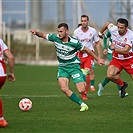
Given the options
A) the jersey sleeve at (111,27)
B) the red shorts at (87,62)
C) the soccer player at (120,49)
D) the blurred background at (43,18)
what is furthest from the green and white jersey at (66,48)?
the blurred background at (43,18)

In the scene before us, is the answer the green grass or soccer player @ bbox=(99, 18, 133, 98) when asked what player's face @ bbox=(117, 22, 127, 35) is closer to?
soccer player @ bbox=(99, 18, 133, 98)

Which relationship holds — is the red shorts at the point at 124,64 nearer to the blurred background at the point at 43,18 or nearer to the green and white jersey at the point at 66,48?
the green and white jersey at the point at 66,48

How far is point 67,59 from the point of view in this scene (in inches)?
521

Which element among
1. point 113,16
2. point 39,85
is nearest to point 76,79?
point 39,85

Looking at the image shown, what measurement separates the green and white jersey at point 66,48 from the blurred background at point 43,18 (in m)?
25.7

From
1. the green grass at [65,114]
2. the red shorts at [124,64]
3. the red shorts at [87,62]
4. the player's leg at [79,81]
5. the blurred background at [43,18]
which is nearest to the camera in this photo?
the green grass at [65,114]

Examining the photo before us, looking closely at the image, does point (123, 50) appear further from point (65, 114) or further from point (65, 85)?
point (65, 114)

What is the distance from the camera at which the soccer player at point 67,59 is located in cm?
1287

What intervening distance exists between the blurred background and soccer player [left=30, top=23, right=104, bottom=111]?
84.3ft

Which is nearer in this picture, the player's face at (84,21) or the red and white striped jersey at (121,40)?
the red and white striped jersey at (121,40)

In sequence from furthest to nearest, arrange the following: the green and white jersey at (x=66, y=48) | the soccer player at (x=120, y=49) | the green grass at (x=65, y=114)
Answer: the soccer player at (x=120, y=49), the green and white jersey at (x=66, y=48), the green grass at (x=65, y=114)

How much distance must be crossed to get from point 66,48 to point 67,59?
30cm

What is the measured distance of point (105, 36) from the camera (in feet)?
51.4

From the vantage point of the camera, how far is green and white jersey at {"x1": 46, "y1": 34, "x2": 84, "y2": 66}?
1302 cm
